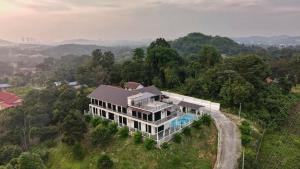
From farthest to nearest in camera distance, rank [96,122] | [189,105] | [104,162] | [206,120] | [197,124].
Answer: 1. [189,105]
2. [96,122]
3. [206,120]
4. [197,124]
5. [104,162]

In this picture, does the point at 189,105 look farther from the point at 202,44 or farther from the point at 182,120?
the point at 202,44

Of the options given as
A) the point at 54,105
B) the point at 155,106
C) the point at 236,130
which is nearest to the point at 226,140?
the point at 236,130

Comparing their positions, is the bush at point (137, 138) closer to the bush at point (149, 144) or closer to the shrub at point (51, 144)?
the bush at point (149, 144)

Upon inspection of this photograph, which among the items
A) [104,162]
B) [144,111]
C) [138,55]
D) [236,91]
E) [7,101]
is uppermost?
[138,55]

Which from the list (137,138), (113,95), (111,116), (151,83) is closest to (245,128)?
(137,138)

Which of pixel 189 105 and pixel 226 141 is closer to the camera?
pixel 226 141

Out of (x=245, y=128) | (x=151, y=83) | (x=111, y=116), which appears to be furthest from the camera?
(x=151, y=83)

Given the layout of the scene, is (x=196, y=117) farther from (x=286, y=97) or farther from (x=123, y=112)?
(x=286, y=97)

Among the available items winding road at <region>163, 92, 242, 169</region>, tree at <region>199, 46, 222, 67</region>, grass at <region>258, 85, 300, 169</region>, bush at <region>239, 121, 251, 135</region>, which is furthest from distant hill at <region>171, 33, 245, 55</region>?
bush at <region>239, 121, 251, 135</region>
